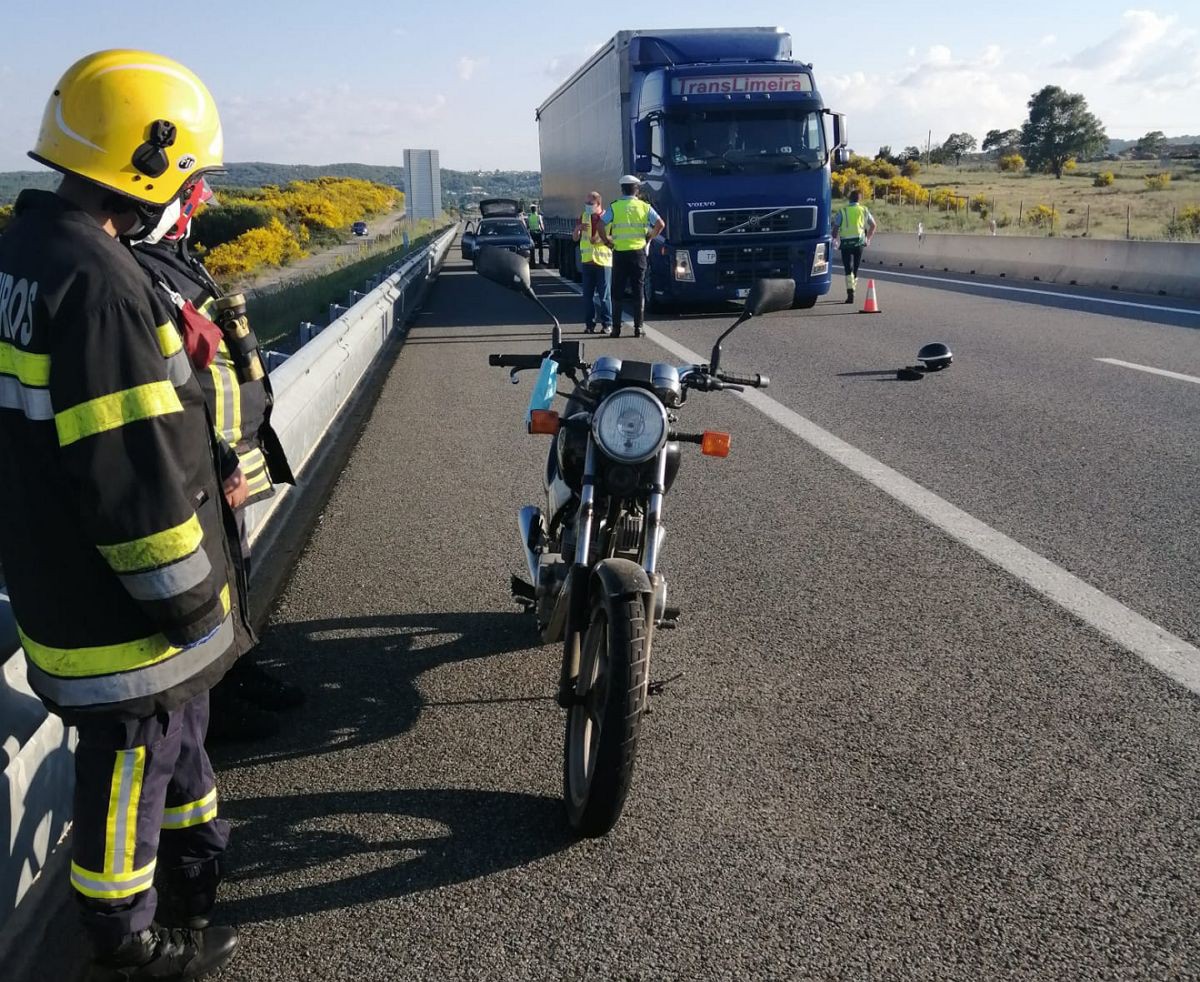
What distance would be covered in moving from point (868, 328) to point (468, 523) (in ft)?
35.2

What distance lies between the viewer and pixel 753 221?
1802cm

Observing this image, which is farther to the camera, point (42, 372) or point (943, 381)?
point (943, 381)

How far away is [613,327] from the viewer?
54.6 feet

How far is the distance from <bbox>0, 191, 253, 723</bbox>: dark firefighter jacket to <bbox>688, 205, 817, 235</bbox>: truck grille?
15.8m

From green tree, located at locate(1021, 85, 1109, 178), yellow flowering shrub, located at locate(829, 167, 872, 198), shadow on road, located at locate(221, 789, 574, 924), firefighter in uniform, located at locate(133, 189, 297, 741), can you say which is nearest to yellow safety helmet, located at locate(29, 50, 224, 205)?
firefighter in uniform, located at locate(133, 189, 297, 741)

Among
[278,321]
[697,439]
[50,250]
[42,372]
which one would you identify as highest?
[50,250]

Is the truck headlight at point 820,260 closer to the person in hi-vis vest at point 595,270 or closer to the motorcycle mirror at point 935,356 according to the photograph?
the person in hi-vis vest at point 595,270

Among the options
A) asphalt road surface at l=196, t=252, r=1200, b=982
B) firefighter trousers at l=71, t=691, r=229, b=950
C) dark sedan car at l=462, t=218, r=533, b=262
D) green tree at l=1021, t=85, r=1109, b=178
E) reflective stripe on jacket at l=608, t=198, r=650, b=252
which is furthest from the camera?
green tree at l=1021, t=85, r=1109, b=178

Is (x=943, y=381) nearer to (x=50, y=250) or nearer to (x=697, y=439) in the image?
(x=697, y=439)

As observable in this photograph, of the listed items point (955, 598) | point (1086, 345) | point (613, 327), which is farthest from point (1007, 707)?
point (613, 327)

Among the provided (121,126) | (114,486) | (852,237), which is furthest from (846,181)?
(114,486)

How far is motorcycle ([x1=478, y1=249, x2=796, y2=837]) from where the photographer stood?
3.32m

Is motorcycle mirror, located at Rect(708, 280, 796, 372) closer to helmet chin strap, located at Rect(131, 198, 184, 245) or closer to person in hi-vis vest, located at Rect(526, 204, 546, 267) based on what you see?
helmet chin strap, located at Rect(131, 198, 184, 245)

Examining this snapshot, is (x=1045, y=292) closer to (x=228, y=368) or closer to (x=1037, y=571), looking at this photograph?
(x=1037, y=571)
